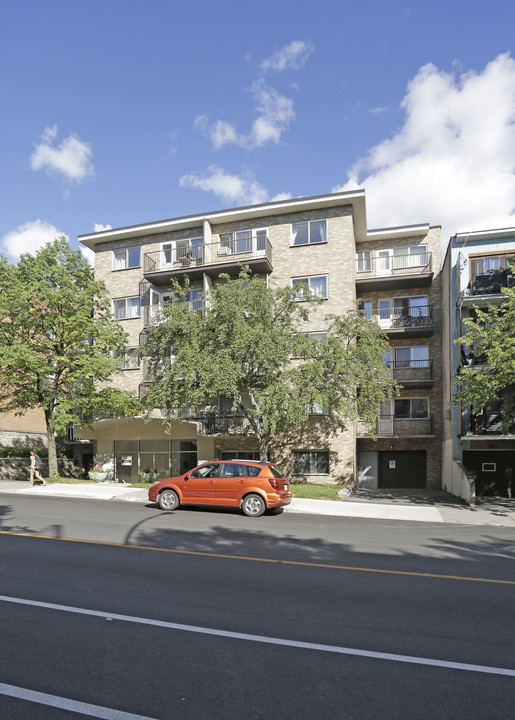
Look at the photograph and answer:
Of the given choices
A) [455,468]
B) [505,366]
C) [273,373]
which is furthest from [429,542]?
[455,468]

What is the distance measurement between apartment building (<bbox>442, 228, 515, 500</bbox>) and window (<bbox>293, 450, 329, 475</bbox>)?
5.92 m

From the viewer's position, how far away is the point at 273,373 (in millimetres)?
21062

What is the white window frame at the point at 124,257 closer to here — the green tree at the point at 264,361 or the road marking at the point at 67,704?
the green tree at the point at 264,361

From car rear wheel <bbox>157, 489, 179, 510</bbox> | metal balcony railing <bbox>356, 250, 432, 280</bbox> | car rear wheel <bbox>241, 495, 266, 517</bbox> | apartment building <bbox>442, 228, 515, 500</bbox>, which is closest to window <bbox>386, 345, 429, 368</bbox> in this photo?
apartment building <bbox>442, 228, 515, 500</bbox>

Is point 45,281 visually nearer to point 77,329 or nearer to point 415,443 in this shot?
point 77,329

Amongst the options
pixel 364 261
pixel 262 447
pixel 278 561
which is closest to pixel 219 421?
pixel 262 447

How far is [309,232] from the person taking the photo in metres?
27.0

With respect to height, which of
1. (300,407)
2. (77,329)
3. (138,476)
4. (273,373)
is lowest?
(138,476)

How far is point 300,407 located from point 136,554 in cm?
1094

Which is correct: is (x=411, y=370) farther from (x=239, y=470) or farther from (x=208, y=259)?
(x=239, y=470)

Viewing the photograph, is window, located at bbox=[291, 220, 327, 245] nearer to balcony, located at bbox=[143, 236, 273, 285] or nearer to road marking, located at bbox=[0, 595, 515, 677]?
balcony, located at bbox=[143, 236, 273, 285]

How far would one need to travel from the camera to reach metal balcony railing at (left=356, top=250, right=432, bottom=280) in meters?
28.9

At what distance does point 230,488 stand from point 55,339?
44.1 ft

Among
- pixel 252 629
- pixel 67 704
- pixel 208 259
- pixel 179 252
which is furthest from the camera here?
pixel 179 252
